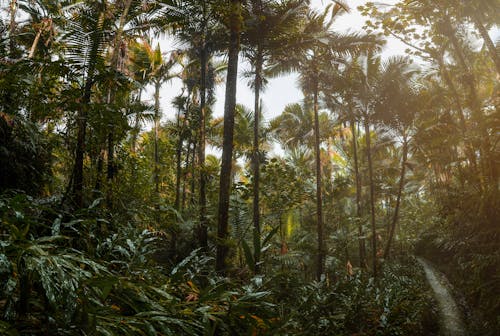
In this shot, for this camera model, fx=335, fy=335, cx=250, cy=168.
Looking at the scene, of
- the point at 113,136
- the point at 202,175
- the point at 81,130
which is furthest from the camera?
the point at 202,175

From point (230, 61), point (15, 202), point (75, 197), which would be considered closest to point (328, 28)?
point (230, 61)

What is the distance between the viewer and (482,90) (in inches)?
576

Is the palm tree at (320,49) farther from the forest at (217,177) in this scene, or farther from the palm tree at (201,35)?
the palm tree at (201,35)

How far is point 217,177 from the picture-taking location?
1129cm

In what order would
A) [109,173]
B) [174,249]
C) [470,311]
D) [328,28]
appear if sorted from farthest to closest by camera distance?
[174,249], [328,28], [470,311], [109,173]

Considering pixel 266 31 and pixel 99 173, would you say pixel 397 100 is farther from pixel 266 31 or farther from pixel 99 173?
pixel 99 173

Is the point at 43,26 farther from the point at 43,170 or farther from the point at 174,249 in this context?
the point at 174,249

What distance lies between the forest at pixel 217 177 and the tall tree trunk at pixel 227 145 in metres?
0.04

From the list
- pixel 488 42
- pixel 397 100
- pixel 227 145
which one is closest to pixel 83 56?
pixel 227 145

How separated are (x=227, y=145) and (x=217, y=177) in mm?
4482

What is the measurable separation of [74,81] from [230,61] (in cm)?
320

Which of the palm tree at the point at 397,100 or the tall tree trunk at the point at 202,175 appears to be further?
the palm tree at the point at 397,100

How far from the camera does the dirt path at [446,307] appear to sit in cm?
812

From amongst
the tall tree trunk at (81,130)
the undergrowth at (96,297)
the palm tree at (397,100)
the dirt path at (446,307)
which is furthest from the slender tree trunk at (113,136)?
the palm tree at (397,100)
